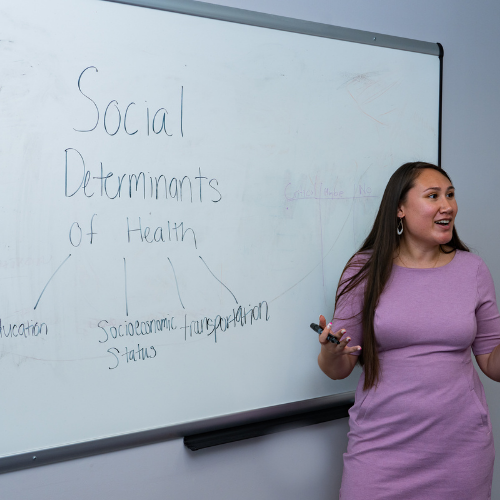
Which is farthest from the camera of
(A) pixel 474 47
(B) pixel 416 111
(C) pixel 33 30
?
(A) pixel 474 47

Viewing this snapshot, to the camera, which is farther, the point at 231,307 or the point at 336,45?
the point at 336,45

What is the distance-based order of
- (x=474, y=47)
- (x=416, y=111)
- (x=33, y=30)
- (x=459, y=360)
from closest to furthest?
(x=33, y=30), (x=459, y=360), (x=416, y=111), (x=474, y=47)

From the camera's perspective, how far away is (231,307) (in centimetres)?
122

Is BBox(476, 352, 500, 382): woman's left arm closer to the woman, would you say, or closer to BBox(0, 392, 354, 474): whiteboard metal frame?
the woman

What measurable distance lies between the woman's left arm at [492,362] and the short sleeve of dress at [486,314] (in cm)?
2

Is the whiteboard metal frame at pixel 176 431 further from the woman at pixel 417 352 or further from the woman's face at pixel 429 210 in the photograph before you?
the woman's face at pixel 429 210

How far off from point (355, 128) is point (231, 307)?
64cm

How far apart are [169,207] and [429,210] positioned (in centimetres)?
65

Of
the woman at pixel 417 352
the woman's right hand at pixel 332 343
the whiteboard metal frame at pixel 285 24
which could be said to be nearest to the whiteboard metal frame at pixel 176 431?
the woman at pixel 417 352

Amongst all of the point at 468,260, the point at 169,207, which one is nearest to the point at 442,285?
the point at 468,260

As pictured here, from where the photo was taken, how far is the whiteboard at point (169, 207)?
40.0 inches

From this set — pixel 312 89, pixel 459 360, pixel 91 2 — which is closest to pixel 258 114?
pixel 312 89

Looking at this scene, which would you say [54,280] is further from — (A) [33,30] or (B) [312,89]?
(B) [312,89]

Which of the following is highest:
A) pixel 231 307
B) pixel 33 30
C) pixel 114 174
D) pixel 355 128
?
pixel 33 30
